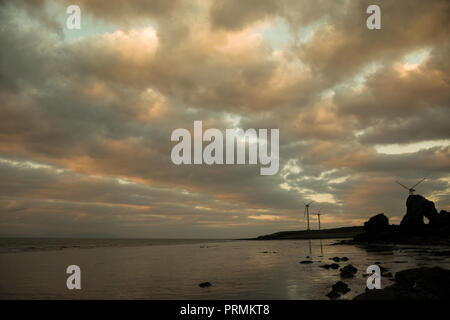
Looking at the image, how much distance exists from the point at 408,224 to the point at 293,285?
108 metres

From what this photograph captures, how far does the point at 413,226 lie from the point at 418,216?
5.00 m

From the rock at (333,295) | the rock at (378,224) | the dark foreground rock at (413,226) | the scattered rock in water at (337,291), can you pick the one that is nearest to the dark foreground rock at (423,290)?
the rock at (333,295)

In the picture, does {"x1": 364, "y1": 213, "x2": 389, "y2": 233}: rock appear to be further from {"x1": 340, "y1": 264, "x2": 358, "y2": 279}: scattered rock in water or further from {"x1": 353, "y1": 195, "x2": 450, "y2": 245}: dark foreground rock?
{"x1": 340, "y1": 264, "x2": 358, "y2": 279}: scattered rock in water

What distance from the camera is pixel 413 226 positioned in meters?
116

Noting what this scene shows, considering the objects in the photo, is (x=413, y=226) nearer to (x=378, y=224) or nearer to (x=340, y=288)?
(x=378, y=224)

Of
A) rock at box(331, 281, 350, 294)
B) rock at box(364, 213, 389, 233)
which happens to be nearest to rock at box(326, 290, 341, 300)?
rock at box(331, 281, 350, 294)

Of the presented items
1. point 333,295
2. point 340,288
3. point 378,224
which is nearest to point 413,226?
point 378,224

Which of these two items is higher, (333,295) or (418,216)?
(333,295)

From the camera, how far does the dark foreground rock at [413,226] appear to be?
357ft
